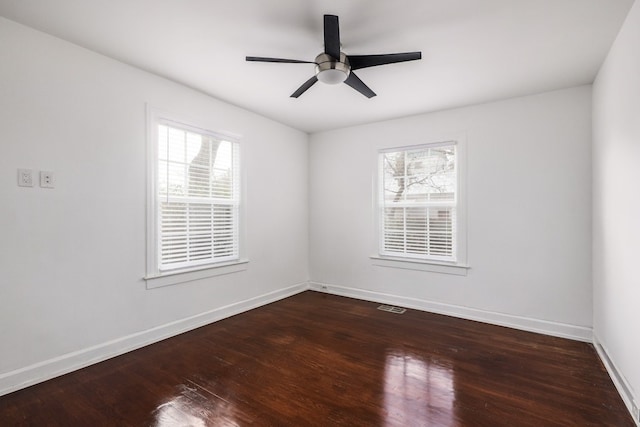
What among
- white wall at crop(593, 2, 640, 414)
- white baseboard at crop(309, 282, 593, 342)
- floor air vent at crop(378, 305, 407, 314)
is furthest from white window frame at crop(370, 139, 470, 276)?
A: white wall at crop(593, 2, 640, 414)

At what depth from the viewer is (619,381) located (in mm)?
2098

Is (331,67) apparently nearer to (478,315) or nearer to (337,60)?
(337,60)

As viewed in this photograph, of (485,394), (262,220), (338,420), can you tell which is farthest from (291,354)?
(262,220)

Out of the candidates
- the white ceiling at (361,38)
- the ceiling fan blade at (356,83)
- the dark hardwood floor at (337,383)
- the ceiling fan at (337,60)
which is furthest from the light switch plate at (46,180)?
the ceiling fan blade at (356,83)

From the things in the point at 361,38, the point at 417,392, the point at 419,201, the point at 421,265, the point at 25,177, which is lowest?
the point at 417,392

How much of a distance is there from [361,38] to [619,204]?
2.21 metres

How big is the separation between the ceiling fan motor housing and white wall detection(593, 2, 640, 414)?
5.70 ft

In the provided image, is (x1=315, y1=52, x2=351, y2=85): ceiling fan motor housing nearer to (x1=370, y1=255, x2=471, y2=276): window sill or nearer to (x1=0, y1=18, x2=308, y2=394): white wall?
(x1=0, y1=18, x2=308, y2=394): white wall

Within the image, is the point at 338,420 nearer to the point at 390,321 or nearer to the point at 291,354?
the point at 291,354

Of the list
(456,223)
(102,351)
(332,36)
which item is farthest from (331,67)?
(102,351)

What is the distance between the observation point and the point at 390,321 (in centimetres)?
343

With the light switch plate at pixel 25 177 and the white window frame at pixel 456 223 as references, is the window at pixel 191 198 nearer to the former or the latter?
the light switch plate at pixel 25 177

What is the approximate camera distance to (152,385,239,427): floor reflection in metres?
1.77

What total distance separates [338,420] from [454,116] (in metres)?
3.39
